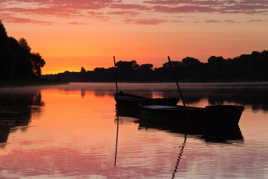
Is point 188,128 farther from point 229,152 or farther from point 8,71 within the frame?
point 8,71

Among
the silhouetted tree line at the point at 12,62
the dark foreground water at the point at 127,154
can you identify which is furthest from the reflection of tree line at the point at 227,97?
the dark foreground water at the point at 127,154

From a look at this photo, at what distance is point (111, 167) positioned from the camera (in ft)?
65.5

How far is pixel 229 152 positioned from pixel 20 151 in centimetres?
993

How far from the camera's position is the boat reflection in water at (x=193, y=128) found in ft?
101

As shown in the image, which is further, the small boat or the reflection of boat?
the reflection of boat

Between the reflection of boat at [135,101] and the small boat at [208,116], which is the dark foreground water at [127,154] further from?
the reflection of boat at [135,101]

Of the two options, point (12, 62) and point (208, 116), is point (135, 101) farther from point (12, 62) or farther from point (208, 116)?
point (12, 62)

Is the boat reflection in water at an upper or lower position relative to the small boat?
lower

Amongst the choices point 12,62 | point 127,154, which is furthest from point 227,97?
point 127,154

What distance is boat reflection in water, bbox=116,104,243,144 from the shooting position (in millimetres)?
30766

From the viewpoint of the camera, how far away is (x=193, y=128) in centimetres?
3631

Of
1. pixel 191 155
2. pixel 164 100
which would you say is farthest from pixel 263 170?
pixel 164 100

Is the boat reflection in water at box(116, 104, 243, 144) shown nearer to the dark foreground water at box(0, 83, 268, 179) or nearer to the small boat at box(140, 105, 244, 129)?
the small boat at box(140, 105, 244, 129)

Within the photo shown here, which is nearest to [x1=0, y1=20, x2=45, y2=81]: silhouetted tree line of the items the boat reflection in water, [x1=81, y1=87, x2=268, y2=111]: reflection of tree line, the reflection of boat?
[x1=81, y1=87, x2=268, y2=111]: reflection of tree line
